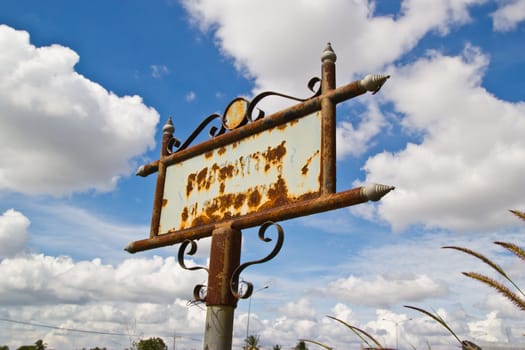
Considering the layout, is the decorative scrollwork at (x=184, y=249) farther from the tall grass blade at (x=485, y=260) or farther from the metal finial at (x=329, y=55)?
the tall grass blade at (x=485, y=260)

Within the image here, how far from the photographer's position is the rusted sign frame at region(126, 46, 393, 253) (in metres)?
3.32

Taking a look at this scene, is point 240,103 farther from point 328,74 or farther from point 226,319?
point 226,319

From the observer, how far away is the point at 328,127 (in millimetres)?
3633

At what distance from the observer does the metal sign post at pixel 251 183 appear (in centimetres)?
354

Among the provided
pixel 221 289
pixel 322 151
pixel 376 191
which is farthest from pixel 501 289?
pixel 221 289

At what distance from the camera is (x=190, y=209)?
15.6ft

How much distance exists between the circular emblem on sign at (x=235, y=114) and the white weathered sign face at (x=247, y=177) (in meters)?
0.21

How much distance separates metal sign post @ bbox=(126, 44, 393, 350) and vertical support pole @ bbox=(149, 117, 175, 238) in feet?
0.59

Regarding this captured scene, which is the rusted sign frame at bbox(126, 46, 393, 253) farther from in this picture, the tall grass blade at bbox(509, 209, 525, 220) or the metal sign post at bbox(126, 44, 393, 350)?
the tall grass blade at bbox(509, 209, 525, 220)

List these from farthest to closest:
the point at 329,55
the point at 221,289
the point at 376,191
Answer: the point at 329,55, the point at 221,289, the point at 376,191

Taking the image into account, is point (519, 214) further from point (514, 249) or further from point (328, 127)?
point (328, 127)

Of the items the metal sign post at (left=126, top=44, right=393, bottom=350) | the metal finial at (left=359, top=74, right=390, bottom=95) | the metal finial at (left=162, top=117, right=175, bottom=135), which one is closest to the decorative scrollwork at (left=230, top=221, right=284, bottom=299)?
the metal sign post at (left=126, top=44, right=393, bottom=350)

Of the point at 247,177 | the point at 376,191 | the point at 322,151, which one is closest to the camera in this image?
the point at 376,191

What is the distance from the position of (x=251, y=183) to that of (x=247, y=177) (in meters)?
0.09
